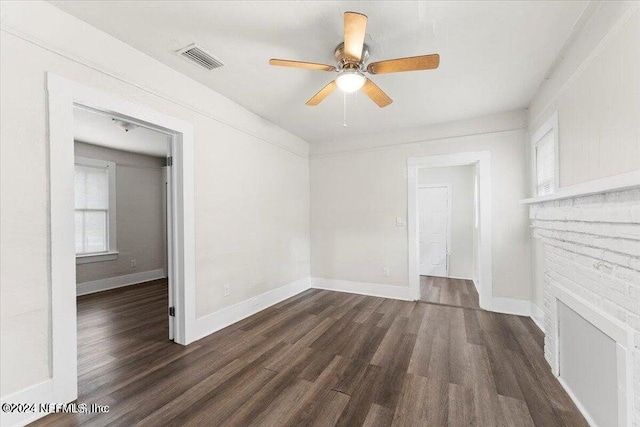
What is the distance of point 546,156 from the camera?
2.86m

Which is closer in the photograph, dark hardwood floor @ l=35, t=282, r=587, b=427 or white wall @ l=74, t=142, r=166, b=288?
dark hardwood floor @ l=35, t=282, r=587, b=427

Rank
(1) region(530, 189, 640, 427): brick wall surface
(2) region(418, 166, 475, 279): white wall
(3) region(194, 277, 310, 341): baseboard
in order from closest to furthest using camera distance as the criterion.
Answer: (1) region(530, 189, 640, 427): brick wall surface < (3) region(194, 277, 310, 341): baseboard < (2) region(418, 166, 475, 279): white wall

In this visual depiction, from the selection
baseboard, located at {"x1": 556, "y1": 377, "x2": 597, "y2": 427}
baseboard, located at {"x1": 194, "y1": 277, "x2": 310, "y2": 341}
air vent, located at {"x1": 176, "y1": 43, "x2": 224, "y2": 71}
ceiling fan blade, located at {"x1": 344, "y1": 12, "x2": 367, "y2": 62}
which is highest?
air vent, located at {"x1": 176, "y1": 43, "x2": 224, "y2": 71}

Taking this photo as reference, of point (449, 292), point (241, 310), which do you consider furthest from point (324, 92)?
point (449, 292)

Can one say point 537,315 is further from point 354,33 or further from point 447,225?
point 354,33

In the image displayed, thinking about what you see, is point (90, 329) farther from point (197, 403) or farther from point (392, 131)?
point (392, 131)

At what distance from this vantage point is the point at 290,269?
4.27 metres

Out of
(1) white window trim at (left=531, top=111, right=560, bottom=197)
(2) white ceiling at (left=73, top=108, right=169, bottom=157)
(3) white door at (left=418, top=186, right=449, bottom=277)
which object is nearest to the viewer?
(1) white window trim at (left=531, top=111, right=560, bottom=197)

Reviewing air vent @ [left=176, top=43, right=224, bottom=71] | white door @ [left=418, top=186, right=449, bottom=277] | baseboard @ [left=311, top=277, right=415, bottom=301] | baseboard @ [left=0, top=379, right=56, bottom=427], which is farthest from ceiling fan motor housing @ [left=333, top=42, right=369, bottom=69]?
white door @ [left=418, top=186, right=449, bottom=277]

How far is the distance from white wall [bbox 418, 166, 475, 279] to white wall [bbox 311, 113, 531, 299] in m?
2.01

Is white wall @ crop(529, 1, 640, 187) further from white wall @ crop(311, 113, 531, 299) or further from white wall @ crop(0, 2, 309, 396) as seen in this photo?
white wall @ crop(0, 2, 309, 396)

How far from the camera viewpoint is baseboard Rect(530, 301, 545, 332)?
9.67ft

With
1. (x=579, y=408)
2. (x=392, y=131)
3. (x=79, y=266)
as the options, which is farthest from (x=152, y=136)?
(x=579, y=408)

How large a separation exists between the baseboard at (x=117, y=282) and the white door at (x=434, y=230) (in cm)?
594
